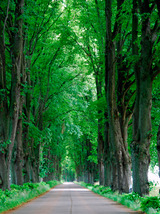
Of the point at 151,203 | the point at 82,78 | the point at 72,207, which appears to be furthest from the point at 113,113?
the point at 82,78

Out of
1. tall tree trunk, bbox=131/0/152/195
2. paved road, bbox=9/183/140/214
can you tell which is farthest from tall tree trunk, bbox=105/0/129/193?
tall tree trunk, bbox=131/0/152/195

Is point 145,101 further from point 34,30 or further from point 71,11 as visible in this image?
point 71,11

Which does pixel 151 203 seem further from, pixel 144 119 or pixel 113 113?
pixel 113 113

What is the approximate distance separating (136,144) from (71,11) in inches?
700

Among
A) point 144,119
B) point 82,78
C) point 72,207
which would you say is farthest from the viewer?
point 82,78

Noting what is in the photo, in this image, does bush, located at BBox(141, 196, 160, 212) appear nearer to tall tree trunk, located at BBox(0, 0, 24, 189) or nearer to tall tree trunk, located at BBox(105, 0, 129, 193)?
tall tree trunk, located at BBox(0, 0, 24, 189)

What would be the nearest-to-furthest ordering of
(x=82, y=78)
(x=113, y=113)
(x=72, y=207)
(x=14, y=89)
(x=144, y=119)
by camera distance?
(x=72, y=207)
(x=144, y=119)
(x=14, y=89)
(x=113, y=113)
(x=82, y=78)

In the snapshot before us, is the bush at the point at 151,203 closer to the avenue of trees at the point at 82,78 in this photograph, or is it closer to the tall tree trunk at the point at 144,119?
the avenue of trees at the point at 82,78

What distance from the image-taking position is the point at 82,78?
113 ft

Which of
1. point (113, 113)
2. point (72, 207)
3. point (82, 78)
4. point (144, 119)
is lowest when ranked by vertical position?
point (72, 207)

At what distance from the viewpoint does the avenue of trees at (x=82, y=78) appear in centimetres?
1499

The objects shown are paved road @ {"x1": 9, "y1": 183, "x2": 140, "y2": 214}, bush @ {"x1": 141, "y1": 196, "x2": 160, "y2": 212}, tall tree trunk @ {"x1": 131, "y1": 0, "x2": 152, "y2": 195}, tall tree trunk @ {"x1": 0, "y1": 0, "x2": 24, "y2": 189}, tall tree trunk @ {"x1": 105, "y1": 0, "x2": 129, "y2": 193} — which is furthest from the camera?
tall tree trunk @ {"x1": 105, "y1": 0, "x2": 129, "y2": 193}

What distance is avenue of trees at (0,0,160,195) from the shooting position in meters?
15.0

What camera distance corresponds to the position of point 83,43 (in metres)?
29.8
